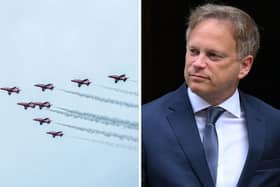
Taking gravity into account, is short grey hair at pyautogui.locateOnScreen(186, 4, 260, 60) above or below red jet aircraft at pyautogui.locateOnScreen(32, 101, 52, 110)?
above

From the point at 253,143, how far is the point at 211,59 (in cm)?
40

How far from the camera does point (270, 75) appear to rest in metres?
2.31

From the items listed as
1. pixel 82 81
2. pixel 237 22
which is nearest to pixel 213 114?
pixel 237 22

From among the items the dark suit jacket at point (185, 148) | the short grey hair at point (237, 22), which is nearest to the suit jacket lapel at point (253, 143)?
the dark suit jacket at point (185, 148)

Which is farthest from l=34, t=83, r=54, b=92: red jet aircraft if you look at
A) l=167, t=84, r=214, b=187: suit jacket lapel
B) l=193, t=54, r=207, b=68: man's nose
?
l=193, t=54, r=207, b=68: man's nose

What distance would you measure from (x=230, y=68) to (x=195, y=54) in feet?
0.52

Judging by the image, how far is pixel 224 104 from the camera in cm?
211

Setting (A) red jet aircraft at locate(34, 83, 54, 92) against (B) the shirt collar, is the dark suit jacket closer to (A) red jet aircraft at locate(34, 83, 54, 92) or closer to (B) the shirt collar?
(B) the shirt collar

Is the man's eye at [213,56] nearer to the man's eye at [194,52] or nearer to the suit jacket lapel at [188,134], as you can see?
the man's eye at [194,52]

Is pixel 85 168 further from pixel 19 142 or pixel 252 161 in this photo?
pixel 252 161

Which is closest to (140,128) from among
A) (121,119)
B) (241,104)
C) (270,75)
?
(121,119)

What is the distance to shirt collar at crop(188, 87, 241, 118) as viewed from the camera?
2094mm

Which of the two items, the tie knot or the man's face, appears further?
the tie knot

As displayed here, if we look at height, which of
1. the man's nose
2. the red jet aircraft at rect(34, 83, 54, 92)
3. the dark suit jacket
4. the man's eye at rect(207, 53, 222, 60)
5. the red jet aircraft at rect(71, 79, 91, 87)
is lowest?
the dark suit jacket
